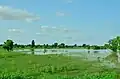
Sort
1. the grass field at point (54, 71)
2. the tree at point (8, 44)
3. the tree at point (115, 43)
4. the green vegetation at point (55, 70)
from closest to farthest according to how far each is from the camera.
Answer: the grass field at point (54, 71) < the green vegetation at point (55, 70) < the tree at point (115, 43) < the tree at point (8, 44)

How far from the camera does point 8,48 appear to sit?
9650 centimetres

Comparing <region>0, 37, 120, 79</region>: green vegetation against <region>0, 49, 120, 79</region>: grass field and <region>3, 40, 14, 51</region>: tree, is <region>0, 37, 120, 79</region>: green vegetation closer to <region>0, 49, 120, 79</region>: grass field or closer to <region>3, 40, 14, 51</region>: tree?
<region>0, 49, 120, 79</region>: grass field

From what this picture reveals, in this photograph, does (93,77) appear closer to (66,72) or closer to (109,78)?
(109,78)

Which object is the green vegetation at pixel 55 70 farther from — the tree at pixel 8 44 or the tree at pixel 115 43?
the tree at pixel 8 44

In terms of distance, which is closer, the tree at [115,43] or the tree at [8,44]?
the tree at [115,43]

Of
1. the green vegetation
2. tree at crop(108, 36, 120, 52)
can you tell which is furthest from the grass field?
tree at crop(108, 36, 120, 52)

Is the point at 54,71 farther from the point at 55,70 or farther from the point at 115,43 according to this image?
the point at 115,43

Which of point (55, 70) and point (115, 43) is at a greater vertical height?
point (115, 43)

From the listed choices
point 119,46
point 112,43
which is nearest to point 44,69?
point 119,46

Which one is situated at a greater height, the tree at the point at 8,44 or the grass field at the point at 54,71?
the tree at the point at 8,44

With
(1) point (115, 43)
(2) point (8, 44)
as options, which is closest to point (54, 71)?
(1) point (115, 43)

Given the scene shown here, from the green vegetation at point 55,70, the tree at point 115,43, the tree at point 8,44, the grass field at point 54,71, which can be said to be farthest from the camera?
the tree at point 8,44

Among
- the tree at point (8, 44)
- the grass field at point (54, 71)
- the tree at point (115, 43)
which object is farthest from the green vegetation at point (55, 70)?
the tree at point (8, 44)

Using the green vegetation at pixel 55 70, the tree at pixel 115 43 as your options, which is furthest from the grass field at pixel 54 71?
the tree at pixel 115 43
